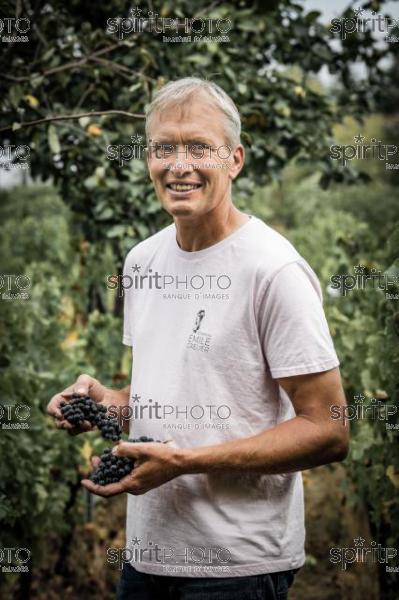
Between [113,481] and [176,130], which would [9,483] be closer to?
[113,481]

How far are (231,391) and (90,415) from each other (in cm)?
45

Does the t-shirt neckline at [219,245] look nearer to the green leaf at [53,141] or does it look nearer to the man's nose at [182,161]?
the man's nose at [182,161]

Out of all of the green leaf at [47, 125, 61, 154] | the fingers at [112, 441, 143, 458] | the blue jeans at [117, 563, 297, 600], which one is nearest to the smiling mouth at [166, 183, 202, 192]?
the fingers at [112, 441, 143, 458]

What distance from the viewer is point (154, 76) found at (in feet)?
11.4

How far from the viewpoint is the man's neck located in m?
1.82

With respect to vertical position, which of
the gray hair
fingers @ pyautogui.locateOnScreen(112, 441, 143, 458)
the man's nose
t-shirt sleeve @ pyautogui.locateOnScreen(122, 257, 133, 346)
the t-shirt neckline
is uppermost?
the gray hair

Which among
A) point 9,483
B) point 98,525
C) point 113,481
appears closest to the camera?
point 113,481

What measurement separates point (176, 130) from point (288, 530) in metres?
1.07

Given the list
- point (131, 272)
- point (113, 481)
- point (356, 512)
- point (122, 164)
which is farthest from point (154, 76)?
point (356, 512)

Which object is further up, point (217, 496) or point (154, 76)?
point (154, 76)

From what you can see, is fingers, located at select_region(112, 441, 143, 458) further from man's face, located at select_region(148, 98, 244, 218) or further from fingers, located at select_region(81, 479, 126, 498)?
man's face, located at select_region(148, 98, 244, 218)

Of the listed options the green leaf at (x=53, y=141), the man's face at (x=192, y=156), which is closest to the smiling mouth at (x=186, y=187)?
the man's face at (x=192, y=156)

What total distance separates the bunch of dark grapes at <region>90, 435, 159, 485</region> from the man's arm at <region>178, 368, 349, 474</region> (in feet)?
0.46

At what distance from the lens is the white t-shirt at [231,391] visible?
164 cm
